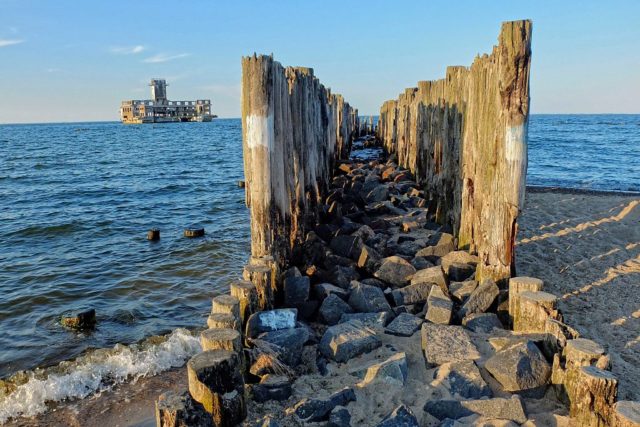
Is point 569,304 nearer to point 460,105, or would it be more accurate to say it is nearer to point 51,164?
point 460,105

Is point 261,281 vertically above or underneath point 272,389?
above

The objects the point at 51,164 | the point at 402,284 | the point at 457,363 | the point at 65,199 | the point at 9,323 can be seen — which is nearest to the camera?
the point at 457,363

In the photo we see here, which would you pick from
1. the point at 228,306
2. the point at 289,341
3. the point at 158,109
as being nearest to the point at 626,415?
the point at 289,341

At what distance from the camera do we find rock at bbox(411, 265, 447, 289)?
587cm

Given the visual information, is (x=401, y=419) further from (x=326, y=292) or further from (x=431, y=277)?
(x=431, y=277)

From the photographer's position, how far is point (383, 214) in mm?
10992

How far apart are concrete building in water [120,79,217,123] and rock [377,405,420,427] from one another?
12089 centimetres

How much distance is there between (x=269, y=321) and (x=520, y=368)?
92.9 inches

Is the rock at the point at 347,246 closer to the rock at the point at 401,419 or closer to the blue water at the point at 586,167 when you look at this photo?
the rock at the point at 401,419

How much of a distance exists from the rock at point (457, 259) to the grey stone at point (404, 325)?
1.44 meters

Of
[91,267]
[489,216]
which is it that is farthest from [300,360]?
[91,267]

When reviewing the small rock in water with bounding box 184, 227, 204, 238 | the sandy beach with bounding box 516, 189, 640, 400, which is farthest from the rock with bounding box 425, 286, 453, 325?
the small rock in water with bounding box 184, 227, 204, 238

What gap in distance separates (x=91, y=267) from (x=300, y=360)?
6.54 metres

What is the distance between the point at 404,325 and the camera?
4.94 m
